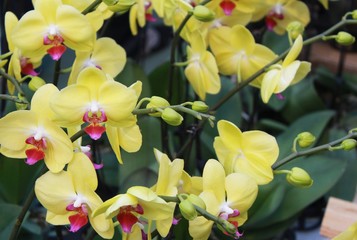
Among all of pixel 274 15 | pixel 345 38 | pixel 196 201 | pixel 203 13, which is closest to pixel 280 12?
pixel 274 15

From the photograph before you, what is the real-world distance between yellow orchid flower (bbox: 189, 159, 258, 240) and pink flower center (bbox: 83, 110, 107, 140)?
12cm

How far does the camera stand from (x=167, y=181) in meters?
0.74

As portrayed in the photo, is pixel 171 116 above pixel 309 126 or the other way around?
above

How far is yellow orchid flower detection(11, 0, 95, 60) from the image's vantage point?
2.69 ft

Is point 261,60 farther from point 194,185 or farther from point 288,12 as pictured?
point 194,185

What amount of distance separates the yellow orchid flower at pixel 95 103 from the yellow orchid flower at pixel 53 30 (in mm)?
107

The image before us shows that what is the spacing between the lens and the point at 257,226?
1.23 m

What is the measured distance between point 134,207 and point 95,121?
102mm

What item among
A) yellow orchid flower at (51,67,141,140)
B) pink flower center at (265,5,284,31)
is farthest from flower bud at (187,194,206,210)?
pink flower center at (265,5,284,31)

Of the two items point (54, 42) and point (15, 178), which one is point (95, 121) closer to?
point (54, 42)

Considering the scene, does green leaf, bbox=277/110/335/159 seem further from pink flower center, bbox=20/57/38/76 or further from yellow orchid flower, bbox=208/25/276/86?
pink flower center, bbox=20/57/38/76

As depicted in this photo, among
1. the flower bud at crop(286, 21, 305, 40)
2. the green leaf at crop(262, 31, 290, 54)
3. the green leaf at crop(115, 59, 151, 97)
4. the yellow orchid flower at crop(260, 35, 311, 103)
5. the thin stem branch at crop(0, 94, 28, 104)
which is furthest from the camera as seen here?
the green leaf at crop(262, 31, 290, 54)

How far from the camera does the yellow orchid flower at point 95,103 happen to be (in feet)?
2.35

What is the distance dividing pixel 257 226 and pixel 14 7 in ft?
2.39
